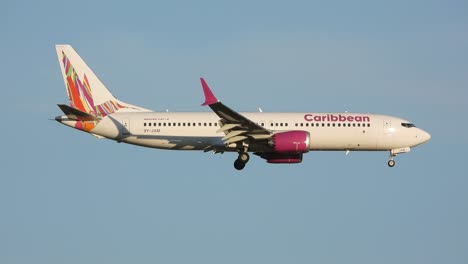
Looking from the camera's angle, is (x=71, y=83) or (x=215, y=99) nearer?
(x=215, y=99)

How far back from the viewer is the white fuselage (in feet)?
299

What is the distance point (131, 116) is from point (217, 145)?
6.46 metres

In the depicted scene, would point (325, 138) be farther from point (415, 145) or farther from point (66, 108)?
point (66, 108)

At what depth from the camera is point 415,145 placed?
9450 cm

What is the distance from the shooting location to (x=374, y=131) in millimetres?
92938

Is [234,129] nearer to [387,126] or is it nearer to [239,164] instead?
[239,164]

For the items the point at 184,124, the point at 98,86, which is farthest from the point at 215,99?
the point at 98,86

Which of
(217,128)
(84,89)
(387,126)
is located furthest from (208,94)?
(387,126)

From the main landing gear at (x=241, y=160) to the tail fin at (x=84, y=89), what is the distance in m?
7.61

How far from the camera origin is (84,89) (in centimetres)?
9375

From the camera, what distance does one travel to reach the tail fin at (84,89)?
93.2 metres

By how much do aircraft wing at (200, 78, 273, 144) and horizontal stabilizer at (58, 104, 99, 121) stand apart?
9.31m

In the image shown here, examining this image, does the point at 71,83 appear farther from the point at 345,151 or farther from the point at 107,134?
the point at 345,151

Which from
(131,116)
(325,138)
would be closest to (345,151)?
(325,138)
